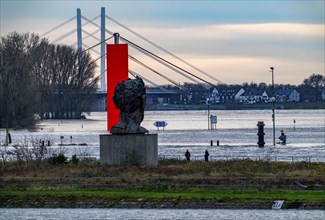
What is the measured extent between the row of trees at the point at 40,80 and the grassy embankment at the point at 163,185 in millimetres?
60801

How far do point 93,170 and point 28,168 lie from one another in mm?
3349

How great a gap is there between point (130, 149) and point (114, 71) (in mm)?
17436

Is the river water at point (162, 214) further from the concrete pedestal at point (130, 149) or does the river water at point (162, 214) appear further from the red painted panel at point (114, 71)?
the red painted panel at point (114, 71)

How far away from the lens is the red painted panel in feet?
208

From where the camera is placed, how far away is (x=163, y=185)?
133 ft

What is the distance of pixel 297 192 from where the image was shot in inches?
1534

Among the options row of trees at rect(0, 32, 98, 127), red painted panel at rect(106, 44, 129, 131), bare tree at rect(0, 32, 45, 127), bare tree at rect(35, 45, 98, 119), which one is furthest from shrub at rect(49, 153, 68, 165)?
bare tree at rect(35, 45, 98, 119)

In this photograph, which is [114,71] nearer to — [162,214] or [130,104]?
[130,104]

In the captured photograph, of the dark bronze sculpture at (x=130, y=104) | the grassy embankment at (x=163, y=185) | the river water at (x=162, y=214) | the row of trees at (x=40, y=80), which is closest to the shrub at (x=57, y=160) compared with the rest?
the grassy embankment at (x=163, y=185)

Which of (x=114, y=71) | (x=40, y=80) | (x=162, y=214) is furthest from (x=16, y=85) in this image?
→ (x=162, y=214)

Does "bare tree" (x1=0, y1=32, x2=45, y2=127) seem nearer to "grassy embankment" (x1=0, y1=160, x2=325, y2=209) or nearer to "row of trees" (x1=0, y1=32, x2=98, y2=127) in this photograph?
"row of trees" (x1=0, y1=32, x2=98, y2=127)

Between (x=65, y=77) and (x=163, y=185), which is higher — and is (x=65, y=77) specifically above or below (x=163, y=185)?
above

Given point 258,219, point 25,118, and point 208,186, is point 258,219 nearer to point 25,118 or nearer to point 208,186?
point 208,186

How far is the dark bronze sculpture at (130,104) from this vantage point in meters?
47.9
